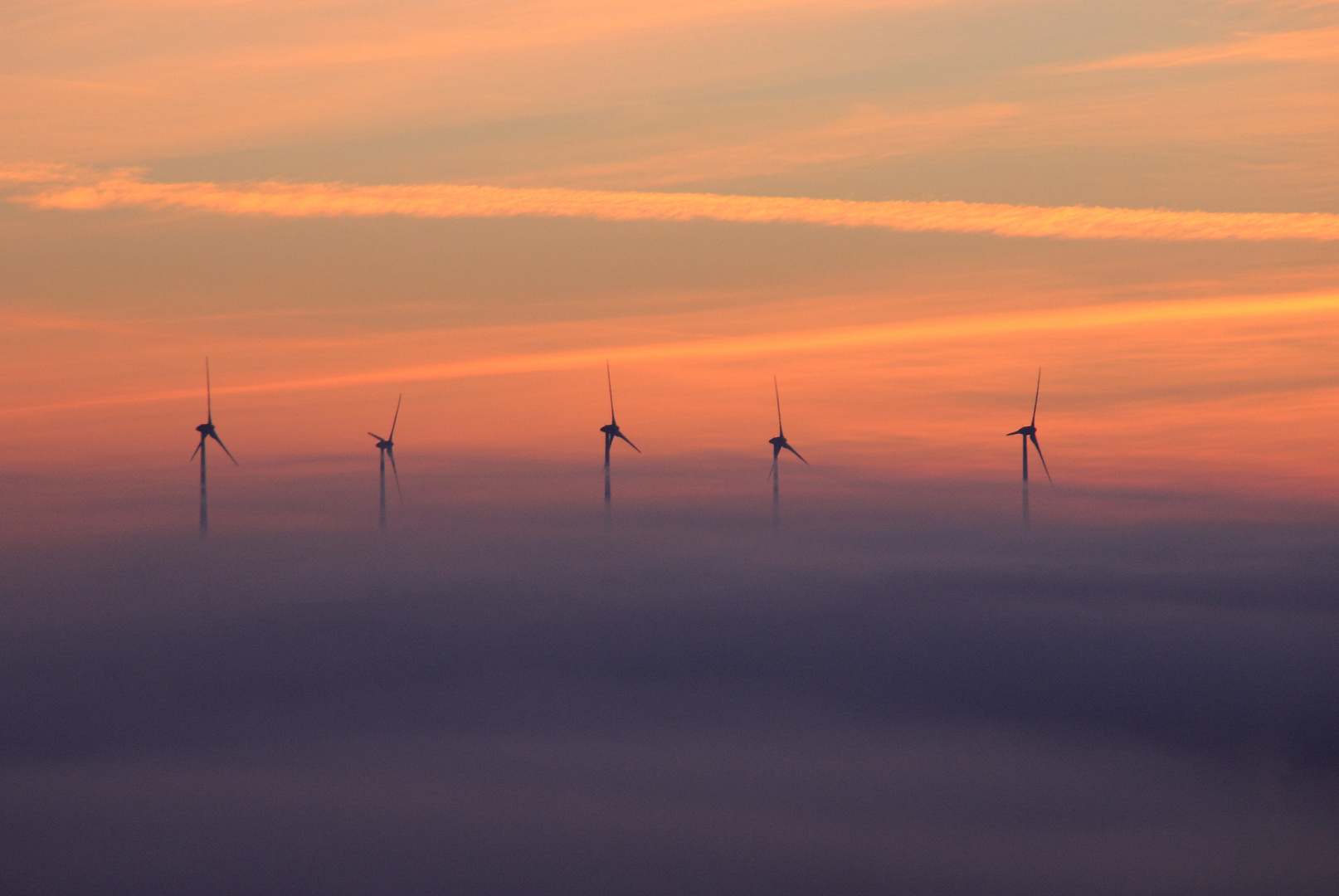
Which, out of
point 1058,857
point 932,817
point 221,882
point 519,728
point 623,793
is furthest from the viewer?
point 519,728

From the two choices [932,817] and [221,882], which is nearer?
[221,882]

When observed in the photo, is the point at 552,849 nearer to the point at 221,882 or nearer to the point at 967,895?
the point at 221,882

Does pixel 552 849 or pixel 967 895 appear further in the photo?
pixel 552 849

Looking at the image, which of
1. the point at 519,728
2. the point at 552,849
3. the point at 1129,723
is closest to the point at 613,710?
the point at 519,728

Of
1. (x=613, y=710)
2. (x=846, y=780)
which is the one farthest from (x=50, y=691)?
(x=846, y=780)

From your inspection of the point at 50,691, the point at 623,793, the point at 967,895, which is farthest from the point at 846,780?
the point at 50,691

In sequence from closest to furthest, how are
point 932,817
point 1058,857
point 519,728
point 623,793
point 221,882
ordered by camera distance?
point 221,882
point 1058,857
point 932,817
point 623,793
point 519,728

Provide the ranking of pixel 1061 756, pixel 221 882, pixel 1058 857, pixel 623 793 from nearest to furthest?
pixel 221 882
pixel 1058 857
pixel 623 793
pixel 1061 756

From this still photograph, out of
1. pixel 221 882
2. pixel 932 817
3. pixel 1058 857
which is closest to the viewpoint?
pixel 221 882

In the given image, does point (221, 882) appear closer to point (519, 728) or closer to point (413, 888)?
point (413, 888)
